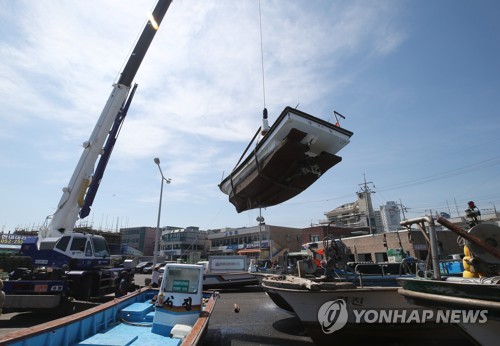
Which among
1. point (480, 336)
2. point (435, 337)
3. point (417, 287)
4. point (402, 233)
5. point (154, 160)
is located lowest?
point (435, 337)

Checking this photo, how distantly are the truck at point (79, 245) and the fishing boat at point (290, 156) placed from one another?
247 inches

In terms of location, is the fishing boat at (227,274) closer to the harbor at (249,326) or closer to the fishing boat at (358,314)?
the harbor at (249,326)

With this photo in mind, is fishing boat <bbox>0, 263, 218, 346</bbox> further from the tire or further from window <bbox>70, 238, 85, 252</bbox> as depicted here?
window <bbox>70, 238, 85, 252</bbox>

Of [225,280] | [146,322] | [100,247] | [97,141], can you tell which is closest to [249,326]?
[146,322]

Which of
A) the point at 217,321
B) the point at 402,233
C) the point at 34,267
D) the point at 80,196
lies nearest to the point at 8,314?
the point at 34,267

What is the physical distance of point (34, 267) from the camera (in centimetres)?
988

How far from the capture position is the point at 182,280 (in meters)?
6.38

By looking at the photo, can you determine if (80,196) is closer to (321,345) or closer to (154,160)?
(154,160)

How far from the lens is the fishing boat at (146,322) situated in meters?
4.62

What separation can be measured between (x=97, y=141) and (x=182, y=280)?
8.04 meters

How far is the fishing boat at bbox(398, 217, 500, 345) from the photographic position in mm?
3248

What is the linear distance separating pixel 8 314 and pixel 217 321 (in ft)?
23.2

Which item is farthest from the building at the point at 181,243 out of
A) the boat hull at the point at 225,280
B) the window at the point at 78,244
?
the window at the point at 78,244

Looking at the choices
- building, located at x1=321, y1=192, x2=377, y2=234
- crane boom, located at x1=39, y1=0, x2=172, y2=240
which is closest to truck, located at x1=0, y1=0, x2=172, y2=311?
crane boom, located at x1=39, y1=0, x2=172, y2=240
